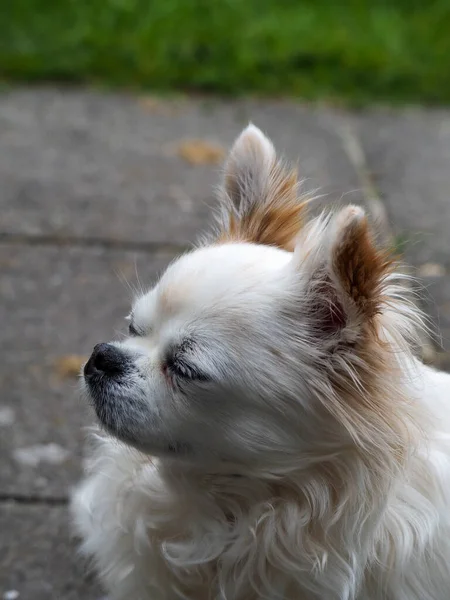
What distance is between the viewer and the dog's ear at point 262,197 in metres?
2.49

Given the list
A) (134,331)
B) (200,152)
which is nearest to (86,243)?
(200,152)

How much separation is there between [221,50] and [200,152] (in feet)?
5.04

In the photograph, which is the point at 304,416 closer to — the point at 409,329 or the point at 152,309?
the point at 409,329

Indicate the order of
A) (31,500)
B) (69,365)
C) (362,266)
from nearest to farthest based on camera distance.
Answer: (362,266) < (31,500) < (69,365)

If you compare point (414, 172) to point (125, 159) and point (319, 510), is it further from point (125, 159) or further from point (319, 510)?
point (319, 510)

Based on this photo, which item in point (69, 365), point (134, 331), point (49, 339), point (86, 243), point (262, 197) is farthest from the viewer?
point (86, 243)

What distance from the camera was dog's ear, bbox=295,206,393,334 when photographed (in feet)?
6.30

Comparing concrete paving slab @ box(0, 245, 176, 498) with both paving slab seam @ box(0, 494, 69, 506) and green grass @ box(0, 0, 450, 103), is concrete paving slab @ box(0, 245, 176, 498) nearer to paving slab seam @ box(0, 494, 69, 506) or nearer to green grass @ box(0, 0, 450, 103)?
paving slab seam @ box(0, 494, 69, 506)

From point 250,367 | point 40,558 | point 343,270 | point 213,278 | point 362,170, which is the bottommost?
point 40,558

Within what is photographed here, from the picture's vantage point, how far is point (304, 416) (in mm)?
2205

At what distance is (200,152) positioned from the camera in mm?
5785

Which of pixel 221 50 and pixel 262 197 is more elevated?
pixel 262 197

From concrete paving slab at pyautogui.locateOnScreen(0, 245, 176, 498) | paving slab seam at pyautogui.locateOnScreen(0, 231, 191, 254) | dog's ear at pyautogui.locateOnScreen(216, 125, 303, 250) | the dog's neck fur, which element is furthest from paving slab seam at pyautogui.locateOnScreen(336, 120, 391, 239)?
the dog's neck fur

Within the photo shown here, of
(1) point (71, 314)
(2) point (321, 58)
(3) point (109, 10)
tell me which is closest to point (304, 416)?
(1) point (71, 314)
